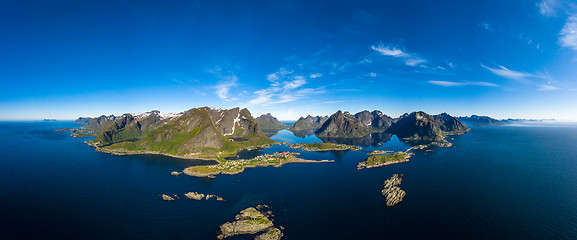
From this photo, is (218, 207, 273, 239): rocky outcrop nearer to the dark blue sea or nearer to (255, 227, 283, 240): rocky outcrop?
(255, 227, 283, 240): rocky outcrop

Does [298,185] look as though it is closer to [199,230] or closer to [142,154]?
[199,230]

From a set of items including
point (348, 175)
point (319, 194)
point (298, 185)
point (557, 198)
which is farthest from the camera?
point (348, 175)

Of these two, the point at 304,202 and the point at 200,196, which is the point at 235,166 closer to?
the point at 200,196

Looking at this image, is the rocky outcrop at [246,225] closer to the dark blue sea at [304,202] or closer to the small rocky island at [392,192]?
the dark blue sea at [304,202]

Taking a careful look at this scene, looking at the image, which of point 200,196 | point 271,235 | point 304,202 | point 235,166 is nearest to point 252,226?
point 271,235

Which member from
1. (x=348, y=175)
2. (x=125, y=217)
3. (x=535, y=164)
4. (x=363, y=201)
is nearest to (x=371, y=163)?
(x=348, y=175)

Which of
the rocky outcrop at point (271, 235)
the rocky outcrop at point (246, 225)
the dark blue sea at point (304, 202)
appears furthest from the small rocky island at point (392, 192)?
the rocky outcrop at point (246, 225)
